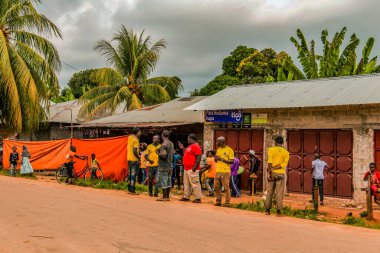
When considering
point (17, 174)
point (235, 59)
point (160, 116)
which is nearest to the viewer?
point (17, 174)

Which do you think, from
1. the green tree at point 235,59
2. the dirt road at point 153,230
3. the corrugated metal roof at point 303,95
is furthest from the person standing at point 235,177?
the green tree at point 235,59

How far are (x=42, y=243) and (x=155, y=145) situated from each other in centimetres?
646

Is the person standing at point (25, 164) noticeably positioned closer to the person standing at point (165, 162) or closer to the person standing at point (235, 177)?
the person standing at point (235, 177)

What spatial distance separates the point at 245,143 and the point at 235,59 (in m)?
28.3

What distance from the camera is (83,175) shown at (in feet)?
54.1

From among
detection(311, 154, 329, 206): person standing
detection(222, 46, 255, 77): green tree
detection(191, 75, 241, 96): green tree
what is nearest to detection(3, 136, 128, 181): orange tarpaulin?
detection(311, 154, 329, 206): person standing

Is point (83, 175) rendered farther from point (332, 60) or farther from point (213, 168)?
point (332, 60)

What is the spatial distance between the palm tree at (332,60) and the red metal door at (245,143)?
756 cm

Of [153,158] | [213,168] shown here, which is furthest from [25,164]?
[213,168]

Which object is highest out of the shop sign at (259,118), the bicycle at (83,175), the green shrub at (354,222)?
the shop sign at (259,118)

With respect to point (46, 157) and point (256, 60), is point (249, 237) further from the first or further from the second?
point (256, 60)

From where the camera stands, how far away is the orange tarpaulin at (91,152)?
16.4 meters

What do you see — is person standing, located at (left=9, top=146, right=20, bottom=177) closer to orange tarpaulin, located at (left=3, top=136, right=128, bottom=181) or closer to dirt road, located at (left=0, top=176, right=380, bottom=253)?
orange tarpaulin, located at (left=3, top=136, right=128, bottom=181)

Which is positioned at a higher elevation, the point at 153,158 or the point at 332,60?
the point at 332,60
